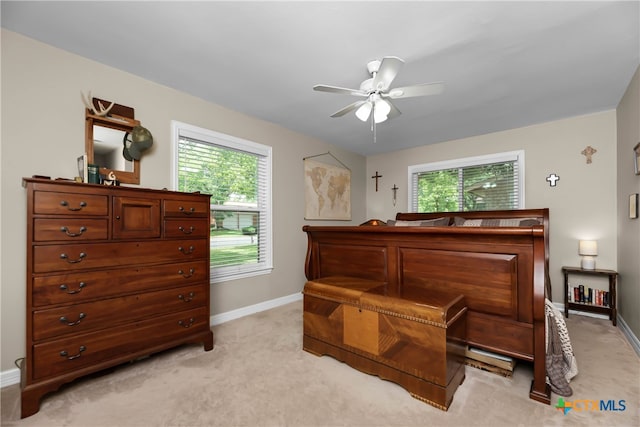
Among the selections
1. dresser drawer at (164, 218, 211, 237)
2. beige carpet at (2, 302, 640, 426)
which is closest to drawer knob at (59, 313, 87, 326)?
beige carpet at (2, 302, 640, 426)

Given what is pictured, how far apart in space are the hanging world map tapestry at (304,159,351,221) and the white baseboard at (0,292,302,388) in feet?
4.12

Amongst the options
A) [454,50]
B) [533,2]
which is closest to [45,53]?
[454,50]

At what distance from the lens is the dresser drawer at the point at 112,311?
5.82 feet

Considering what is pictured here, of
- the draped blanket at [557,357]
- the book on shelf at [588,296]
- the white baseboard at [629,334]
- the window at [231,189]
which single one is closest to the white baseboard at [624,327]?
the white baseboard at [629,334]

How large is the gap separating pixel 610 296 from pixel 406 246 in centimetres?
276

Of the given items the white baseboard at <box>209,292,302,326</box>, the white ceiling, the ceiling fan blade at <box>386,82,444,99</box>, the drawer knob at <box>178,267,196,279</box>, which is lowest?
the white baseboard at <box>209,292,302,326</box>

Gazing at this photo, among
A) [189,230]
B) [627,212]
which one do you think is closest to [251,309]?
[189,230]

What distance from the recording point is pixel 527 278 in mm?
1896

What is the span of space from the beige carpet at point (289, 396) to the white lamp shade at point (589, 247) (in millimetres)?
1228

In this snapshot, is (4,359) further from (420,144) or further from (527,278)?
(420,144)

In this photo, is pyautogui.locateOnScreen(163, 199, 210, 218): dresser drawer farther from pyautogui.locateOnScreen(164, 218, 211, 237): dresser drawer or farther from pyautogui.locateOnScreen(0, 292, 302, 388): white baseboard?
pyautogui.locateOnScreen(0, 292, 302, 388): white baseboard

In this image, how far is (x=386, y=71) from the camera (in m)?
2.01

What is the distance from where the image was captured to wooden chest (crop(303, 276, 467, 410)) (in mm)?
1763

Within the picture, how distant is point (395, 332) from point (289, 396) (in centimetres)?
81
